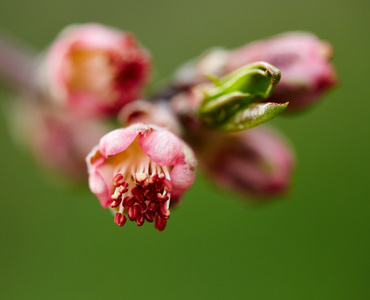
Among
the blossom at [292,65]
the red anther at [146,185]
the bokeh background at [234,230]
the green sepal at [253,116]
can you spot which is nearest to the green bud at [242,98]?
the green sepal at [253,116]

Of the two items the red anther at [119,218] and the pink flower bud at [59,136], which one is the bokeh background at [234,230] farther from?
the red anther at [119,218]

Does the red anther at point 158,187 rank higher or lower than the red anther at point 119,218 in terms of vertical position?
higher

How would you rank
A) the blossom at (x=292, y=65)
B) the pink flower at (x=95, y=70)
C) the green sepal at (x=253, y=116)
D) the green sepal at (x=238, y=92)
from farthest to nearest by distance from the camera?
the pink flower at (x=95, y=70) < the blossom at (x=292, y=65) < the green sepal at (x=238, y=92) < the green sepal at (x=253, y=116)

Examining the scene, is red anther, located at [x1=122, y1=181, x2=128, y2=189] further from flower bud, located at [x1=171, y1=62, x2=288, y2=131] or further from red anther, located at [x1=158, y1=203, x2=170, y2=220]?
flower bud, located at [x1=171, y1=62, x2=288, y2=131]

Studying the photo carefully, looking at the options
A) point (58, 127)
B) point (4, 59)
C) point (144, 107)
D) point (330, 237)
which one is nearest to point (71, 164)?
point (58, 127)

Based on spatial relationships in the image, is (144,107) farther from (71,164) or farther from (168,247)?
(168,247)

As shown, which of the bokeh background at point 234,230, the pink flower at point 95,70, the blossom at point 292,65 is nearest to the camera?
the blossom at point 292,65

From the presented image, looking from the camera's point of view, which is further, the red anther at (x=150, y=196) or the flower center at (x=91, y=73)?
the flower center at (x=91, y=73)

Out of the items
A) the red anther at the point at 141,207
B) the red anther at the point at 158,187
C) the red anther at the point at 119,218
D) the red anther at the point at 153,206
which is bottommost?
the red anther at the point at 119,218
